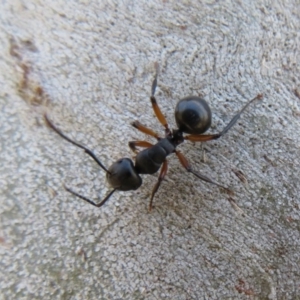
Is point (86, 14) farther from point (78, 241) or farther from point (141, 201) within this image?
point (78, 241)

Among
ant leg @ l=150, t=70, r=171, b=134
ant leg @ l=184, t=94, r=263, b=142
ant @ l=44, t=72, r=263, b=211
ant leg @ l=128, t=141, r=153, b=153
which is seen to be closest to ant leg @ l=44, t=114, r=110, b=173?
ant @ l=44, t=72, r=263, b=211

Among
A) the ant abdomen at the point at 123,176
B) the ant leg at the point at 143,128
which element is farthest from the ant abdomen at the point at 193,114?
the ant abdomen at the point at 123,176

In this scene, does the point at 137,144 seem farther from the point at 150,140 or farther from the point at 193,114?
the point at 193,114

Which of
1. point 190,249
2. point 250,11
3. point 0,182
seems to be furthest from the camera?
point 250,11

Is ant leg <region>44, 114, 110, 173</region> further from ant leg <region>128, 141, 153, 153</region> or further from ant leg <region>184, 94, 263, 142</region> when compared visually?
ant leg <region>184, 94, 263, 142</region>

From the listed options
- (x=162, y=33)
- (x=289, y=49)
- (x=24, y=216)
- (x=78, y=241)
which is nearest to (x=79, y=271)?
(x=78, y=241)

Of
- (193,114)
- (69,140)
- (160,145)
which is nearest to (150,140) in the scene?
(160,145)

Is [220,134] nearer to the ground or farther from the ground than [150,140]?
farther from the ground

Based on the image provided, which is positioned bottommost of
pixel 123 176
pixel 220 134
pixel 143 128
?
pixel 123 176
